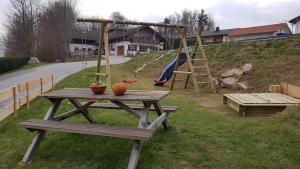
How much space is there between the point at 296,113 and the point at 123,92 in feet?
10.5

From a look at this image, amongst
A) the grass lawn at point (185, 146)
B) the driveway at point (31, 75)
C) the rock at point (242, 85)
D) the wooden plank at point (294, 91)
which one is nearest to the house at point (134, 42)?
the driveway at point (31, 75)

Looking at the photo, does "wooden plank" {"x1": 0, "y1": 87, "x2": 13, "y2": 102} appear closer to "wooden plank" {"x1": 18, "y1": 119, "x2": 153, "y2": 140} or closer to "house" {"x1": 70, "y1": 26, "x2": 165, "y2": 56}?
"wooden plank" {"x1": 18, "y1": 119, "x2": 153, "y2": 140}

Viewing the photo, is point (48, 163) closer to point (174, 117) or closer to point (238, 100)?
point (174, 117)

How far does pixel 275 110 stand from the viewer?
238 inches

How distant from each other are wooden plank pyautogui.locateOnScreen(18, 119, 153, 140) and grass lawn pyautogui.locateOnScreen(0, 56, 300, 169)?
452mm

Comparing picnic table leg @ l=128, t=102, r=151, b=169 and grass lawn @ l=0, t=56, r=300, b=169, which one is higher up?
picnic table leg @ l=128, t=102, r=151, b=169

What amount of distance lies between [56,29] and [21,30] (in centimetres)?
531

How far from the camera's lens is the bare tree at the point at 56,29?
42688mm

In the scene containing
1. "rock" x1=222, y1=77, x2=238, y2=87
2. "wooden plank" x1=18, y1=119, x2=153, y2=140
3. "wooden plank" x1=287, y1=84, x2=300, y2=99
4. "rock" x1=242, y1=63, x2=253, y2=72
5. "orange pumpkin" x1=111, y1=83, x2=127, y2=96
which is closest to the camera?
"wooden plank" x1=18, y1=119, x2=153, y2=140

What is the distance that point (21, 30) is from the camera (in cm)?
4194

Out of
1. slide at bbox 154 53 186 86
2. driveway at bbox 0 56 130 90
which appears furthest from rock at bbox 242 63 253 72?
driveway at bbox 0 56 130 90

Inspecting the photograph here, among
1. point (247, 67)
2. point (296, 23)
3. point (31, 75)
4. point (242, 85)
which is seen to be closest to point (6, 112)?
point (242, 85)

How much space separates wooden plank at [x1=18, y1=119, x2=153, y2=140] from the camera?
10.6ft

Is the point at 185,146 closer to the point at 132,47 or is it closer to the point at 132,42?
the point at 132,42
